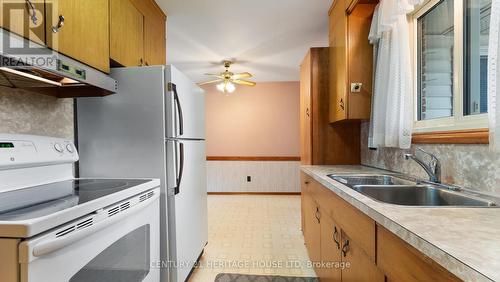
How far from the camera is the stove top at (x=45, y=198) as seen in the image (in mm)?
744

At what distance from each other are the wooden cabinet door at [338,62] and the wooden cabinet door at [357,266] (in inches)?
42.3

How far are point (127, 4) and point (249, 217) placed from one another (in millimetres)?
2761

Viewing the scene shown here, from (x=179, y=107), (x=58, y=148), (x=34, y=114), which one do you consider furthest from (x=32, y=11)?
(x=179, y=107)

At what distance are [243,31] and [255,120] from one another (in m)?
2.36

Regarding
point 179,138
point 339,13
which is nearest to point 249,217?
point 179,138

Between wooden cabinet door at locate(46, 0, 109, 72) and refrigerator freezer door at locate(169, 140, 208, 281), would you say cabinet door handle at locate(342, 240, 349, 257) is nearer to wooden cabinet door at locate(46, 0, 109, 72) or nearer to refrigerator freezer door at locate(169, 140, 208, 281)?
refrigerator freezer door at locate(169, 140, 208, 281)

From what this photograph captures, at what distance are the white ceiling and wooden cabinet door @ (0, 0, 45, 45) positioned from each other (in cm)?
123

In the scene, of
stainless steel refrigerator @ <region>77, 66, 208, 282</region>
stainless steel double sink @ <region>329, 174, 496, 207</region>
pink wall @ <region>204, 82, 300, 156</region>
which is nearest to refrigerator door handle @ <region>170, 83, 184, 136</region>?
stainless steel refrigerator @ <region>77, 66, 208, 282</region>

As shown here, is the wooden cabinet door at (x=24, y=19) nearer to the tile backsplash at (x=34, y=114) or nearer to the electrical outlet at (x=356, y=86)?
the tile backsplash at (x=34, y=114)

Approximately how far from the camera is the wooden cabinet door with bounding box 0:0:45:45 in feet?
2.82

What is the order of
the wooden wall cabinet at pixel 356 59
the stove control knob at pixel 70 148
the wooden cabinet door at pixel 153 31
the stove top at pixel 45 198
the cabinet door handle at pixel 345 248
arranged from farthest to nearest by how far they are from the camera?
1. the wooden cabinet door at pixel 153 31
2. the wooden wall cabinet at pixel 356 59
3. the stove control knob at pixel 70 148
4. the cabinet door handle at pixel 345 248
5. the stove top at pixel 45 198

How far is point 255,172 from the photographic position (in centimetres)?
478

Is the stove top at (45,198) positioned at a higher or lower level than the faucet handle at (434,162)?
lower

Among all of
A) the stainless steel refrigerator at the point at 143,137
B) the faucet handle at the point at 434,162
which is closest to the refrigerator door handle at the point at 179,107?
the stainless steel refrigerator at the point at 143,137
